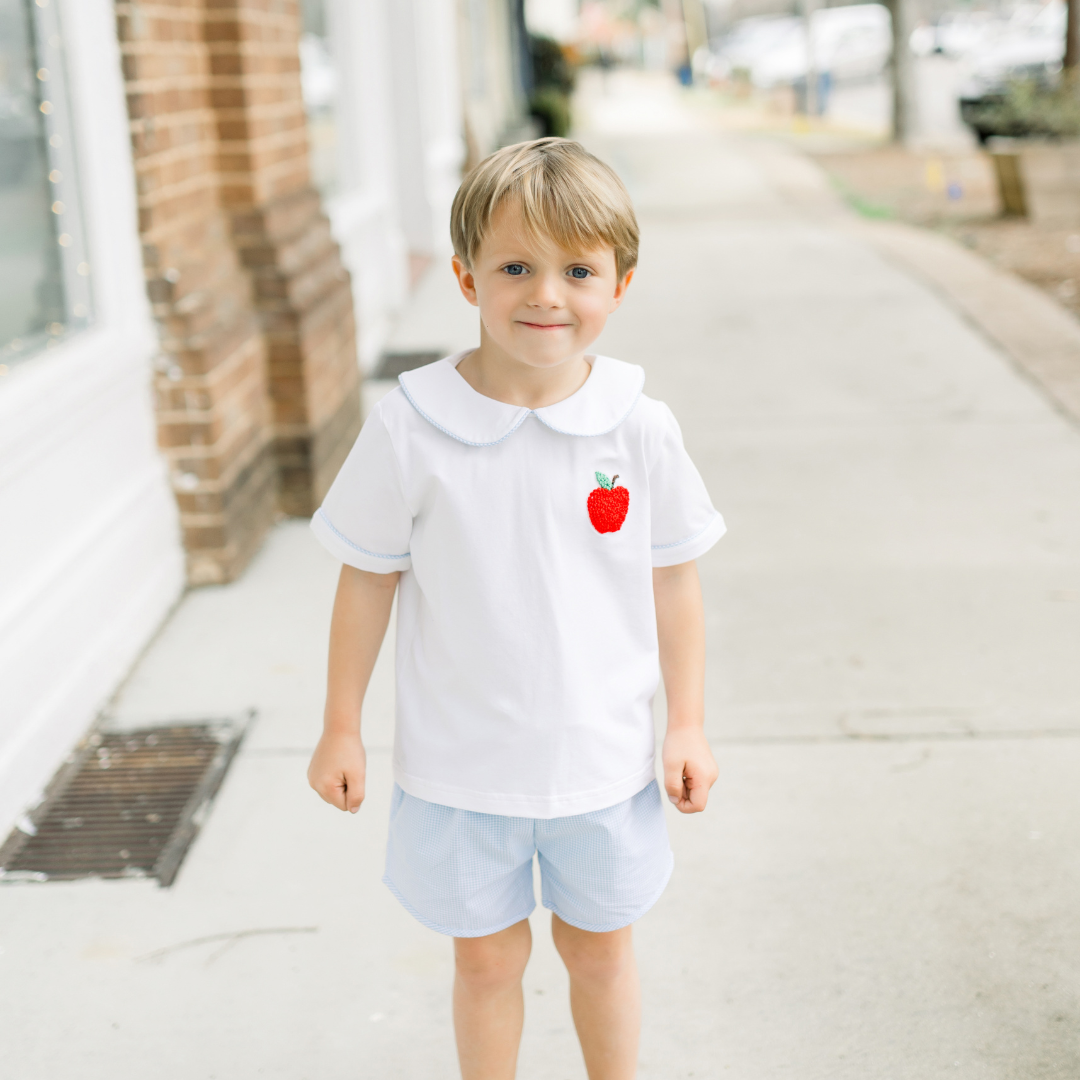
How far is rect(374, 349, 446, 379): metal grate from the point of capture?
7037 mm

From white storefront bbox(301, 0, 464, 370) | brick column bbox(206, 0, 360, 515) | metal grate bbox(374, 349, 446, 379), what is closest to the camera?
brick column bbox(206, 0, 360, 515)

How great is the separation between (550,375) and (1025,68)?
19862 millimetres

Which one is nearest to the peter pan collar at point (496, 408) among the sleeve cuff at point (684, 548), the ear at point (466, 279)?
the ear at point (466, 279)

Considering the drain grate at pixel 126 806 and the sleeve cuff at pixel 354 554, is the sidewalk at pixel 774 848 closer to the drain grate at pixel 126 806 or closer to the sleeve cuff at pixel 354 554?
the drain grate at pixel 126 806

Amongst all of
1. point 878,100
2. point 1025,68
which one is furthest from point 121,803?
point 878,100

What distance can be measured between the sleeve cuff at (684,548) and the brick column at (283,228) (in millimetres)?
3091

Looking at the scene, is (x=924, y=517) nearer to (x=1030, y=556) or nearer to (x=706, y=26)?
(x=1030, y=556)

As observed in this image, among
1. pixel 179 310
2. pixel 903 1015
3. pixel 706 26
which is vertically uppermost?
pixel 706 26

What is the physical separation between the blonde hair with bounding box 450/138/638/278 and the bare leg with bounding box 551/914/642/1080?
3.18 ft

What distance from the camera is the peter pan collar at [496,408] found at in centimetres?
164

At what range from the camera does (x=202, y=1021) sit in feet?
7.58

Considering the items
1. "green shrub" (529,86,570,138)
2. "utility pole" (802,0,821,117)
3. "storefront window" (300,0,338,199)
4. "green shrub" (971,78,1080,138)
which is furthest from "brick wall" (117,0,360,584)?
"utility pole" (802,0,821,117)

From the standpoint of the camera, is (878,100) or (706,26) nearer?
(878,100)

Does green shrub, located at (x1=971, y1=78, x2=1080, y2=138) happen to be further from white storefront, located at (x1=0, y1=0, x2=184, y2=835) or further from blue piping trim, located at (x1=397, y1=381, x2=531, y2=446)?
blue piping trim, located at (x1=397, y1=381, x2=531, y2=446)
